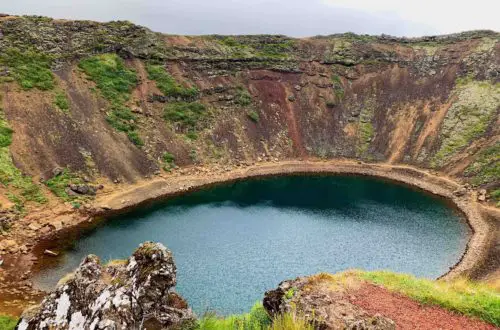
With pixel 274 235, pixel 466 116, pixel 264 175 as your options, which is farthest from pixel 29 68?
pixel 466 116

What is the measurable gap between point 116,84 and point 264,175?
28047mm

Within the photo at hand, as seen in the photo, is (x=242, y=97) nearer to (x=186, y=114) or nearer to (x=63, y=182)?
(x=186, y=114)

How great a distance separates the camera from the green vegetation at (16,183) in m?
49.7

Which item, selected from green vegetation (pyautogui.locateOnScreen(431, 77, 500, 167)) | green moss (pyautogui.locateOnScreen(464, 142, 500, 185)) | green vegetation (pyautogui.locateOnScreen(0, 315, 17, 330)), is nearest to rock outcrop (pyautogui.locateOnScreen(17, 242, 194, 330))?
green vegetation (pyautogui.locateOnScreen(0, 315, 17, 330))

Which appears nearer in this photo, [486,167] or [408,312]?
[408,312]

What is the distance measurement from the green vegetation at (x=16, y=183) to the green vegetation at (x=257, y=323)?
1452 inches

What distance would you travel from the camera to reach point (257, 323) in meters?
17.6

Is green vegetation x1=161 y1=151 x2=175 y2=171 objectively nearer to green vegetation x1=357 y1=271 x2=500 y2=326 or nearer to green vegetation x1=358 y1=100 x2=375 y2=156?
green vegetation x1=358 y1=100 x2=375 y2=156

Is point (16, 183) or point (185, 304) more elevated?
point (185, 304)

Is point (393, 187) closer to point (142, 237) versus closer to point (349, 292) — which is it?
point (142, 237)

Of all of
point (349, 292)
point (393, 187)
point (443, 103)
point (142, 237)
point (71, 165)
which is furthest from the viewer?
point (443, 103)

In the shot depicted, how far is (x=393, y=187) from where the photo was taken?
68312mm

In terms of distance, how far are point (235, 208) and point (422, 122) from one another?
3908 cm

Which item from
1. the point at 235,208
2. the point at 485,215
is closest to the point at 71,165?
the point at 235,208
